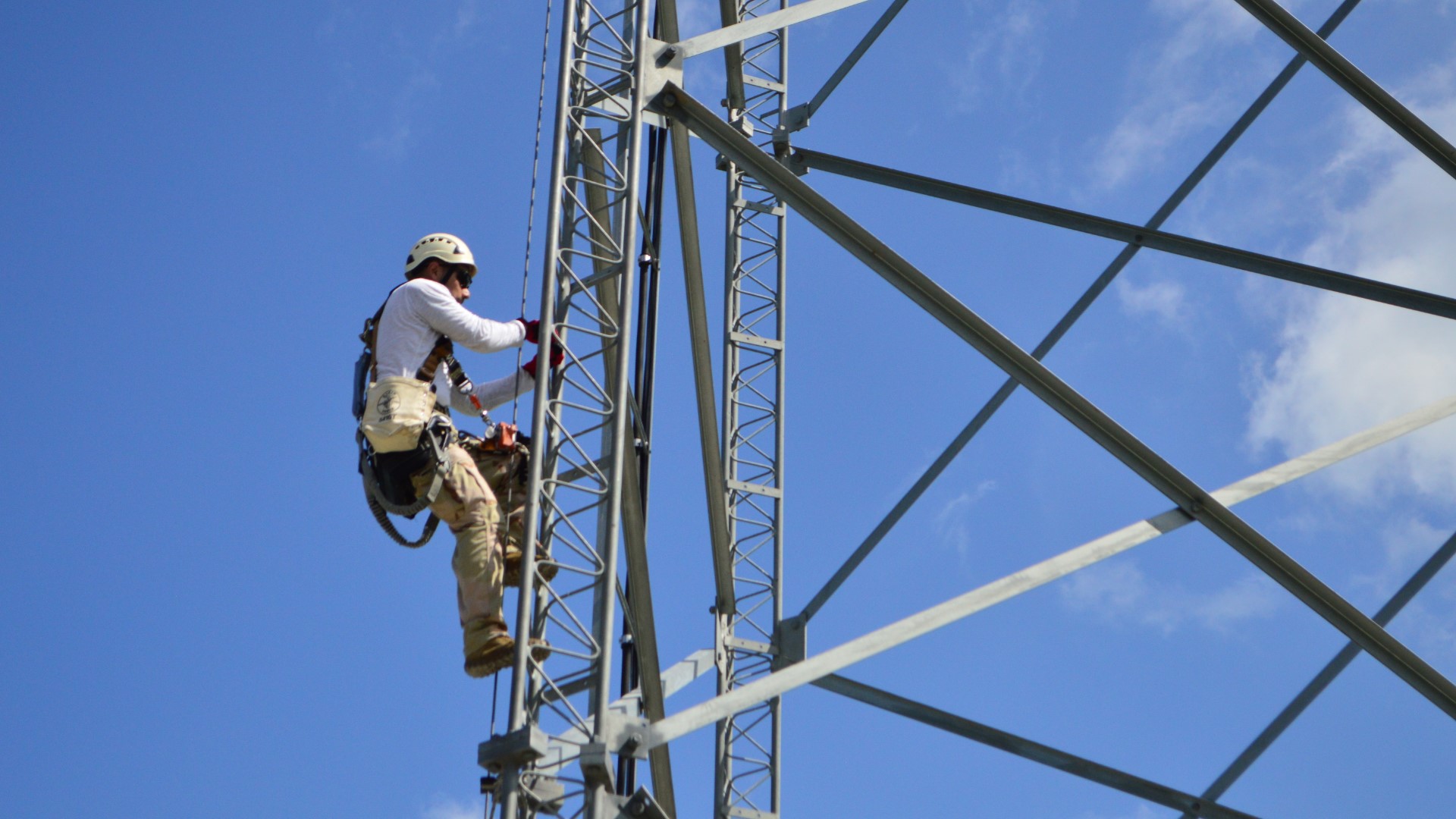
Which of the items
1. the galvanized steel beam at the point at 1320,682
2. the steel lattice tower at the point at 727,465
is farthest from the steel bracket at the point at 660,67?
the galvanized steel beam at the point at 1320,682

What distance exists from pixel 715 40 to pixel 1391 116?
494 centimetres

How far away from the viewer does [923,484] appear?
586 inches

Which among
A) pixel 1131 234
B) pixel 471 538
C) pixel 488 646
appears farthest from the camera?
pixel 1131 234

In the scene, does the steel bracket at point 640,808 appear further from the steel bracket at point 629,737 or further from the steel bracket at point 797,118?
the steel bracket at point 797,118

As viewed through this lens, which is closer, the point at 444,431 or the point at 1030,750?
the point at 444,431

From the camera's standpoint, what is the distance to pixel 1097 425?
35.5 feet

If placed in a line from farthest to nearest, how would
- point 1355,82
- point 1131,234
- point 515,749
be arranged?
point 1131,234 → point 1355,82 → point 515,749

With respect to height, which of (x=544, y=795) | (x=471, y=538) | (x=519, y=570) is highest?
(x=471, y=538)

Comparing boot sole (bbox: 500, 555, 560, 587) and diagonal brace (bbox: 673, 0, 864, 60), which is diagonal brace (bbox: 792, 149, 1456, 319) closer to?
diagonal brace (bbox: 673, 0, 864, 60)

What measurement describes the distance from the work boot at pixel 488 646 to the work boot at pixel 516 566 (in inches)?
12.2

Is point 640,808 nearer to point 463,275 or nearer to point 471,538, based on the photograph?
point 471,538

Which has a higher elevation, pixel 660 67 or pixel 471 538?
pixel 660 67

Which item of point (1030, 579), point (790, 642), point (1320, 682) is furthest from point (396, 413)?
point (1320, 682)

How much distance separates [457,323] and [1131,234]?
6.49 m
